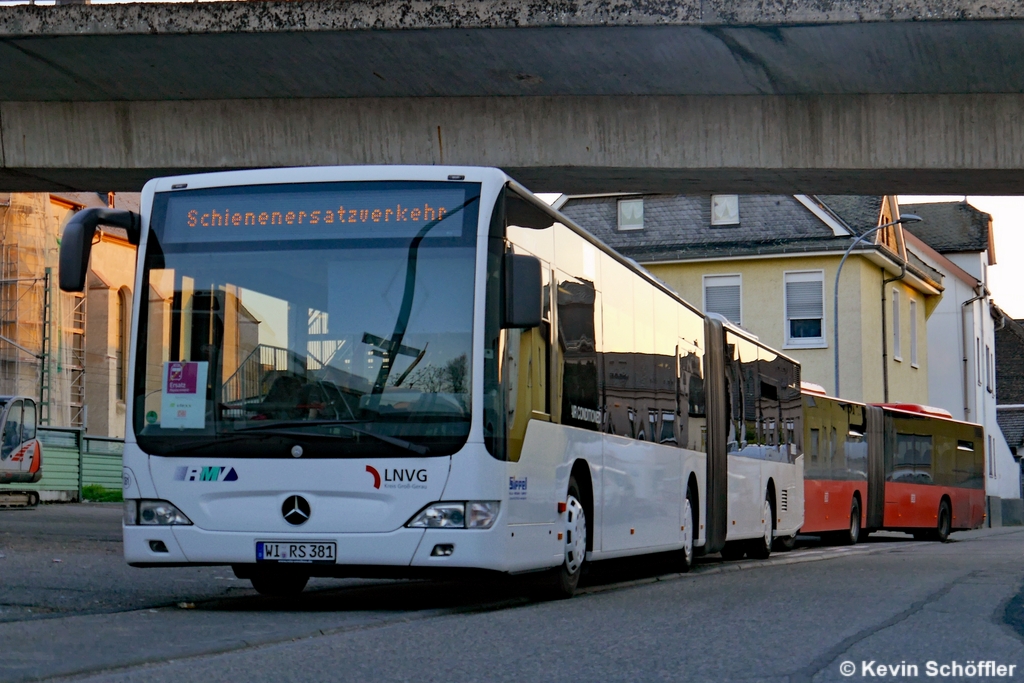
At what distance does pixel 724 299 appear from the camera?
44.3 meters

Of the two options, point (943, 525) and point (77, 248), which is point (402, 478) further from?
point (943, 525)

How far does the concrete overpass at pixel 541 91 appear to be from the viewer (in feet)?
43.9

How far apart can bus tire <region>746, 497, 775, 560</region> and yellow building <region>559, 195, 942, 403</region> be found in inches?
823

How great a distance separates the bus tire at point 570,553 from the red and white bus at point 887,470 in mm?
13929

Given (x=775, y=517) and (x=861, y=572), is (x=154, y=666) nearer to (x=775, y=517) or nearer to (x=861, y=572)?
(x=861, y=572)

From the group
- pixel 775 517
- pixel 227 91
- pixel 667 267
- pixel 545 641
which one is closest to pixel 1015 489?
pixel 667 267

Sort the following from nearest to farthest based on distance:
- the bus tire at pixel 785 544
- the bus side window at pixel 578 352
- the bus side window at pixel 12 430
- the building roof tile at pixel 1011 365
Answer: the bus side window at pixel 578 352 → the bus tire at pixel 785 544 → the bus side window at pixel 12 430 → the building roof tile at pixel 1011 365

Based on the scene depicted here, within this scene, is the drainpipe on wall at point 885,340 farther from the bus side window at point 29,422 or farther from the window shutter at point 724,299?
the bus side window at point 29,422

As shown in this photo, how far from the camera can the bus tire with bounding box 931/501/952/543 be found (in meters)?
34.7

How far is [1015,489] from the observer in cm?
6906

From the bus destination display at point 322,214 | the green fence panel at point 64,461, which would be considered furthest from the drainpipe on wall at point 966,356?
the bus destination display at point 322,214

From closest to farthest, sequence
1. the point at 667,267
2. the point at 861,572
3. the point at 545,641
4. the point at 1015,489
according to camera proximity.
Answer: the point at 545,641
the point at 861,572
the point at 667,267
the point at 1015,489

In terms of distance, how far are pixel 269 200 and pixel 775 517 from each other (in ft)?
44.0

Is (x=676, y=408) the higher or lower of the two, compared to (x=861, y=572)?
higher
